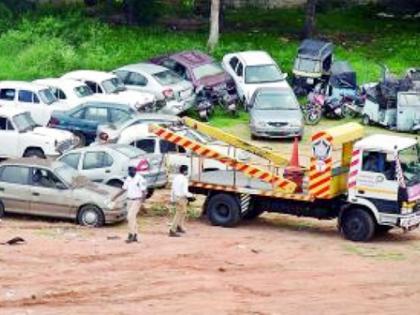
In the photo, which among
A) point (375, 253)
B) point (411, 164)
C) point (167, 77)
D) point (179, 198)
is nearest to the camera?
point (375, 253)

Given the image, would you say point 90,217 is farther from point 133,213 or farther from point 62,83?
point 62,83

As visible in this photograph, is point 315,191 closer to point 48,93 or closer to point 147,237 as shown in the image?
point 147,237

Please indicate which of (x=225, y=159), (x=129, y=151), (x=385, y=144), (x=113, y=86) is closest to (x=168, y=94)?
(x=113, y=86)

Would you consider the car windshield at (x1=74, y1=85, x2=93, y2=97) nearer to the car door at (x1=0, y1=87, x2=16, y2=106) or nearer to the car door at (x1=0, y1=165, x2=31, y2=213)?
the car door at (x1=0, y1=87, x2=16, y2=106)

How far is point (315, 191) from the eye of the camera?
965 inches

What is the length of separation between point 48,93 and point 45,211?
919 cm

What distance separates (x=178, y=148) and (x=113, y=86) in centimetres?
811

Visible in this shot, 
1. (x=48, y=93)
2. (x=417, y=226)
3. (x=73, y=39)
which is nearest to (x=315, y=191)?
(x=417, y=226)

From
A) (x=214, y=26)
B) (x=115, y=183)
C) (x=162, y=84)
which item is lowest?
(x=115, y=183)

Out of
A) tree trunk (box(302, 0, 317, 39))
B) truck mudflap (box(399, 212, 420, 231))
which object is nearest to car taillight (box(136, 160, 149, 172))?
truck mudflap (box(399, 212, 420, 231))

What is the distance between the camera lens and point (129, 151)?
2795 centimetres

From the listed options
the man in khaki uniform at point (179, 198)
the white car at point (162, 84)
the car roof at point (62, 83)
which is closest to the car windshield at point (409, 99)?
the white car at point (162, 84)

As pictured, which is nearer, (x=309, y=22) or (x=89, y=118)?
(x=89, y=118)

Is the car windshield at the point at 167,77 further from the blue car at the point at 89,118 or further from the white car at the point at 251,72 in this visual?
the blue car at the point at 89,118
